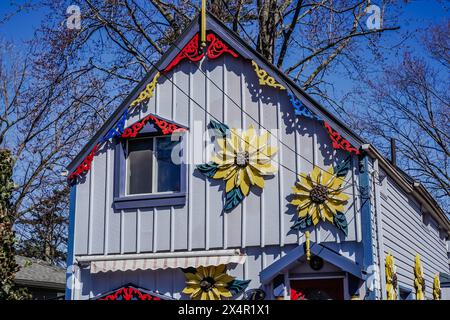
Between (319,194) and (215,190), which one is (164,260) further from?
(319,194)

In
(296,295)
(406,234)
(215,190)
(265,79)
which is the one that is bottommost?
(296,295)

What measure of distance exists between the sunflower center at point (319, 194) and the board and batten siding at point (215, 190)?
0.36 m

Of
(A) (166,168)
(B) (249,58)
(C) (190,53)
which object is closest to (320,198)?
(B) (249,58)

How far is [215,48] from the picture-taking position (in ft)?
42.0

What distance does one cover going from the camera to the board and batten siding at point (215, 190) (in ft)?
38.8

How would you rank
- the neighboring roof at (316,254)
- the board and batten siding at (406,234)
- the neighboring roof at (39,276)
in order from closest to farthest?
the neighboring roof at (316,254) < the board and batten siding at (406,234) < the neighboring roof at (39,276)

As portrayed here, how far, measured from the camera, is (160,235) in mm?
12461

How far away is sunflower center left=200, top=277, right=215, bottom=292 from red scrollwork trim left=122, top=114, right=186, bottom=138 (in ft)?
9.10

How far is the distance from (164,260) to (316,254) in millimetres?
2655

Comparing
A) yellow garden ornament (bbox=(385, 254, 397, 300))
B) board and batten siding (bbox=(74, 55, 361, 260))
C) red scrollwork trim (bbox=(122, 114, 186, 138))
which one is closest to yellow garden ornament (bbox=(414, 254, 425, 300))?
yellow garden ornament (bbox=(385, 254, 397, 300))

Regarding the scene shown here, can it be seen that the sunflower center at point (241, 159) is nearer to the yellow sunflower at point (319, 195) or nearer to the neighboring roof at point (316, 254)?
the yellow sunflower at point (319, 195)

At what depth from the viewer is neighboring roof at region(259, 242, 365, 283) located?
11.0 m

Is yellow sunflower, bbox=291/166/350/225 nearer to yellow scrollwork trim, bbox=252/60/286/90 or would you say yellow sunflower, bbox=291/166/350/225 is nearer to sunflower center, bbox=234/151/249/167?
sunflower center, bbox=234/151/249/167

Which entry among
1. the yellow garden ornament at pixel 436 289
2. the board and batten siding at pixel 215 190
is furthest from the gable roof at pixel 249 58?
the yellow garden ornament at pixel 436 289
